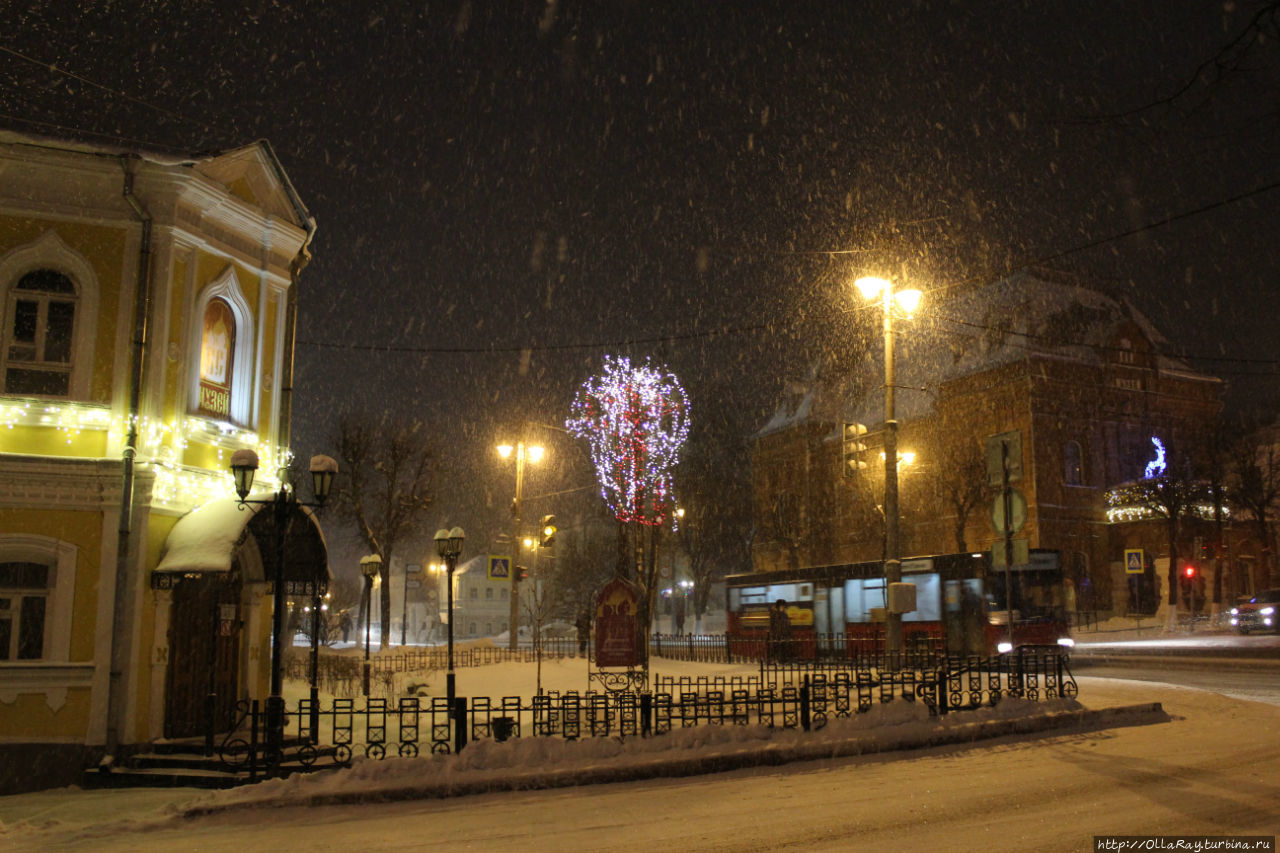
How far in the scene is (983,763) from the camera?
11656 mm

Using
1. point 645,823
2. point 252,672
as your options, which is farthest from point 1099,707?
point 252,672

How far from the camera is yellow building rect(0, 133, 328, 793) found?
43.6 ft

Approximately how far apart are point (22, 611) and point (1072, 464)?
4518 centimetres

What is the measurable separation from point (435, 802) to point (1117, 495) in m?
44.2

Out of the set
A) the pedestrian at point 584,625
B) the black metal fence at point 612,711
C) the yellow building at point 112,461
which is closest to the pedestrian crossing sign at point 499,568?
the pedestrian at point 584,625

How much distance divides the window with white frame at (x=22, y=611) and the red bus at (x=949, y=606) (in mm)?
16222

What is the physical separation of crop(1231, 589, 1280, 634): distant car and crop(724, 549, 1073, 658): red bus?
12.7 meters

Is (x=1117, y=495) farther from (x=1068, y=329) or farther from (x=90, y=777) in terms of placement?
(x=90, y=777)

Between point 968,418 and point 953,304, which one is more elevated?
point 953,304

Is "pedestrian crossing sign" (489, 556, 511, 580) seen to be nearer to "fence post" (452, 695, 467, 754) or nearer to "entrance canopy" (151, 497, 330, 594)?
"entrance canopy" (151, 497, 330, 594)

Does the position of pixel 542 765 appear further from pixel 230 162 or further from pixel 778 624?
pixel 778 624

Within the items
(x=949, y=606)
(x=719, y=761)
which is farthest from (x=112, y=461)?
(x=949, y=606)

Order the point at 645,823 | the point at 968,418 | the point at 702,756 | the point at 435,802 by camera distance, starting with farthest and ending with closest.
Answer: the point at 968,418 < the point at 702,756 < the point at 435,802 < the point at 645,823

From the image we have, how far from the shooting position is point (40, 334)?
13891mm
